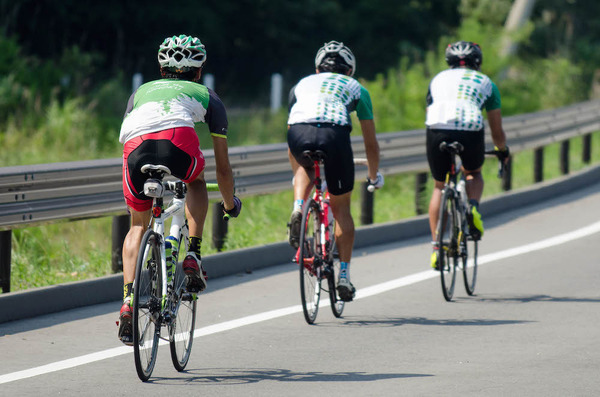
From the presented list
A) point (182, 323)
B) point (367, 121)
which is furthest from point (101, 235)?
point (182, 323)

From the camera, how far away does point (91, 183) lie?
956cm

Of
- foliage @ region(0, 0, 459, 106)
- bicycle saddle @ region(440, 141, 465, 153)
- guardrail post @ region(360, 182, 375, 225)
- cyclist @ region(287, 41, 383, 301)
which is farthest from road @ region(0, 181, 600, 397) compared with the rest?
foliage @ region(0, 0, 459, 106)

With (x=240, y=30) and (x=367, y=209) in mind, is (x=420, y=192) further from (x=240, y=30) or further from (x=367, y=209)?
(x=240, y=30)

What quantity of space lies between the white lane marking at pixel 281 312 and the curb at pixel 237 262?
1.19 metres

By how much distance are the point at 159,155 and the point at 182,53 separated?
2.06 ft

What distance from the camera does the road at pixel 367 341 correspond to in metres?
6.39

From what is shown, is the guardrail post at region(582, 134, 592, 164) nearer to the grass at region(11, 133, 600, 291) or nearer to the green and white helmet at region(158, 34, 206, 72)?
the grass at region(11, 133, 600, 291)

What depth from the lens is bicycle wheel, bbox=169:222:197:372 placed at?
6535 millimetres

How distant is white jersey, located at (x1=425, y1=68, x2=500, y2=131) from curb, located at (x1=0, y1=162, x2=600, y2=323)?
7.24 feet

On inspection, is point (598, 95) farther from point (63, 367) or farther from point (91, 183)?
point (63, 367)

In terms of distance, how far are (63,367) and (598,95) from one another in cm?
2764

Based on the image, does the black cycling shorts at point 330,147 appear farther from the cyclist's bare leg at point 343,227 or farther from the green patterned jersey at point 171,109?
the green patterned jersey at point 171,109

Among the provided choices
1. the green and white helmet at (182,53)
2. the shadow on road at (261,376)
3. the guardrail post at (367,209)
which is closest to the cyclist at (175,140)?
the green and white helmet at (182,53)

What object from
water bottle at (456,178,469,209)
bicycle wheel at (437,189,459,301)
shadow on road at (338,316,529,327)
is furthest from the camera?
water bottle at (456,178,469,209)
